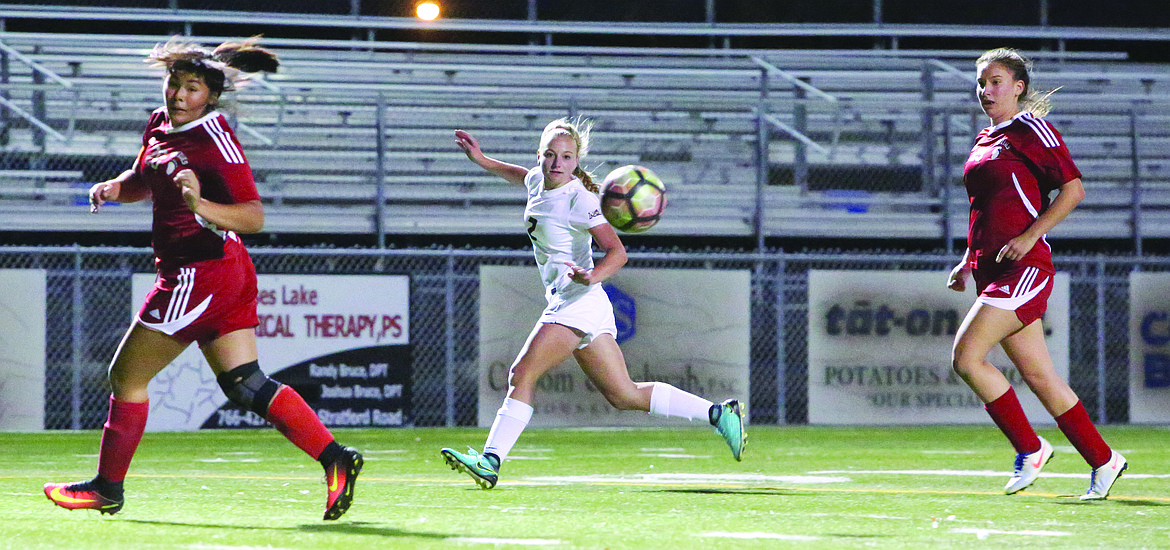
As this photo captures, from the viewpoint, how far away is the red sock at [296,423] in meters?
5.47

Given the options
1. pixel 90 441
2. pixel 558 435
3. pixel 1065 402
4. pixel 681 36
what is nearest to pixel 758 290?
pixel 558 435

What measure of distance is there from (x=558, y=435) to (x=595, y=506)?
6710 mm

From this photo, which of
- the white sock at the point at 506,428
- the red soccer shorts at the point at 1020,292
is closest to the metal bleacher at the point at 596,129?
the white sock at the point at 506,428

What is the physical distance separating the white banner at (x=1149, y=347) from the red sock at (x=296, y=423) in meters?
10.8

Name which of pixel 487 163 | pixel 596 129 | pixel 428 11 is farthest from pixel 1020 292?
pixel 428 11

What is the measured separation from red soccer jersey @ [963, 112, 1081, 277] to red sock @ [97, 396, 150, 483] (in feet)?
11.9

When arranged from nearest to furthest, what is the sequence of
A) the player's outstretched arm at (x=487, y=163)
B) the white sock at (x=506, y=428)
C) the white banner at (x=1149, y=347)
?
the white sock at (x=506, y=428)
the player's outstretched arm at (x=487, y=163)
the white banner at (x=1149, y=347)

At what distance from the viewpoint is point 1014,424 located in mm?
6723

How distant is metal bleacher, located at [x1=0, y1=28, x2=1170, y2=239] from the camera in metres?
16.1

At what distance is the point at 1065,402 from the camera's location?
6.67 meters

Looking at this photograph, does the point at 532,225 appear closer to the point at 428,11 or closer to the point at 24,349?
the point at 24,349

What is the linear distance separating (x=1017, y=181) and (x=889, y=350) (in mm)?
7663

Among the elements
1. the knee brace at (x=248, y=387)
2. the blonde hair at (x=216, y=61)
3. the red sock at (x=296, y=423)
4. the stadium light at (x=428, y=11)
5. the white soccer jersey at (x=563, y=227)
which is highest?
the stadium light at (x=428, y=11)

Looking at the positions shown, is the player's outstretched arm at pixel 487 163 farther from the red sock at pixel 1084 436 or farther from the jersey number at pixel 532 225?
the red sock at pixel 1084 436
